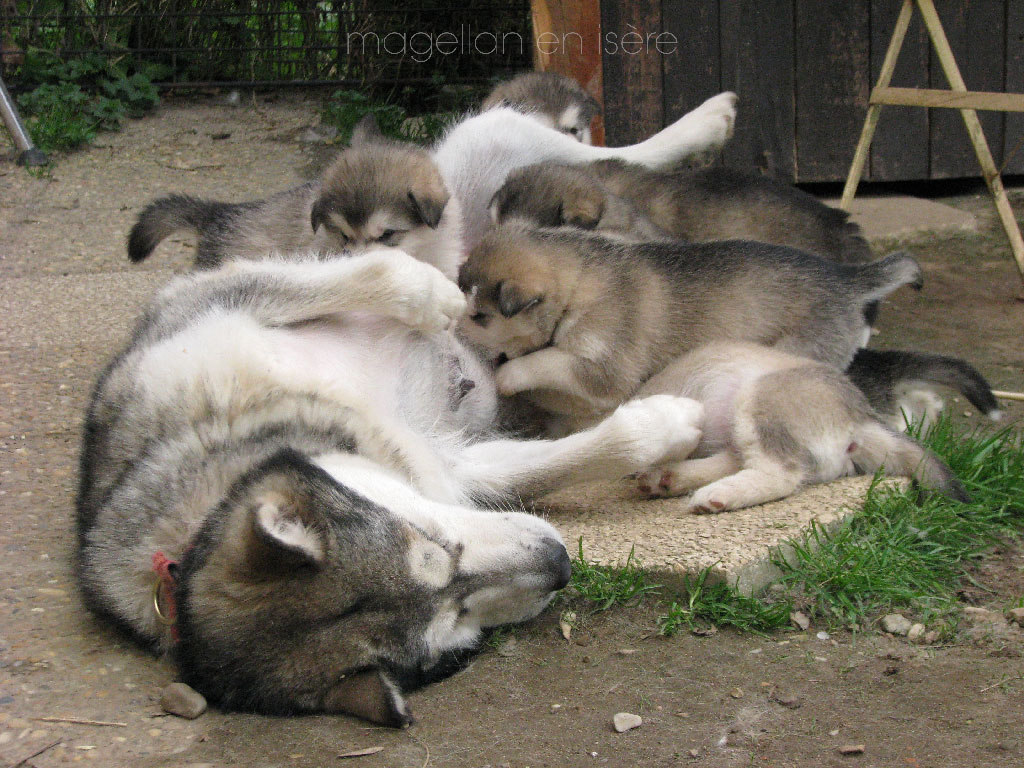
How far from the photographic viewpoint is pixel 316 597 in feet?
7.27

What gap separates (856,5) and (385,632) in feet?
18.7

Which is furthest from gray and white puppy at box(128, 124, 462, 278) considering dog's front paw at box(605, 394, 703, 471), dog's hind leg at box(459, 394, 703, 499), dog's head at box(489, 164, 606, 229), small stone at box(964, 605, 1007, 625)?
small stone at box(964, 605, 1007, 625)

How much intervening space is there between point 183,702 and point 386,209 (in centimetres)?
206

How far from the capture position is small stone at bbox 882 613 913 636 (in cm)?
266

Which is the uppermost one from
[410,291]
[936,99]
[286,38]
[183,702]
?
[286,38]

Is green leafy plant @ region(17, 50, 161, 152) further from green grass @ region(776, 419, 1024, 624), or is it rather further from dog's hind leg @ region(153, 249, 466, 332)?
green grass @ region(776, 419, 1024, 624)

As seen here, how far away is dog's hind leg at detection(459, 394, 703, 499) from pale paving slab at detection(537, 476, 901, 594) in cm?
14

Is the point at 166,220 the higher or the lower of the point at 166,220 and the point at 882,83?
the lower

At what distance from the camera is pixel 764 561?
2793 mm

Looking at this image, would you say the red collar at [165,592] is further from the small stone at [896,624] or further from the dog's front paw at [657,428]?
the small stone at [896,624]

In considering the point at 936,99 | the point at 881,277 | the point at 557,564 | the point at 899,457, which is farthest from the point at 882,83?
the point at 557,564

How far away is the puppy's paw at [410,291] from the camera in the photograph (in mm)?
3232

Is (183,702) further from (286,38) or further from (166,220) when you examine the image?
(286,38)

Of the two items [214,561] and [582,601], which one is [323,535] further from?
[582,601]
